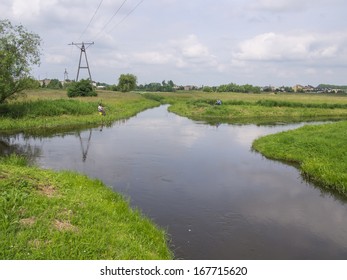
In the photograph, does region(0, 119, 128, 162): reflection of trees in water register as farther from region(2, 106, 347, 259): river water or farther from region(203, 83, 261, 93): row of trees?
region(203, 83, 261, 93): row of trees

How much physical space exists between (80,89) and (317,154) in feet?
166

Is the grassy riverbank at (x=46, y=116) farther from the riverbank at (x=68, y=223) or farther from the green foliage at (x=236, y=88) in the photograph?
the green foliage at (x=236, y=88)

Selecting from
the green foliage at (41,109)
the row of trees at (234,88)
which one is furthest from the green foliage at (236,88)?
the green foliage at (41,109)

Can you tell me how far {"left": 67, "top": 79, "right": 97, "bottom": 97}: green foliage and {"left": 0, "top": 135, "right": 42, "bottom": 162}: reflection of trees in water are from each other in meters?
37.2

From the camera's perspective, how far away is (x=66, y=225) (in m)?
8.11

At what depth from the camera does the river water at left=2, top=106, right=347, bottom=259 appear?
31.1 feet

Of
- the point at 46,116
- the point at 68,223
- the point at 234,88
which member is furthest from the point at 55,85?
the point at 68,223

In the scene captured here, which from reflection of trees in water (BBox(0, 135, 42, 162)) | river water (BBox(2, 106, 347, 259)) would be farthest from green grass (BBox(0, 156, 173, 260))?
reflection of trees in water (BBox(0, 135, 42, 162))

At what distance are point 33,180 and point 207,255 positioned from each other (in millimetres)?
5607

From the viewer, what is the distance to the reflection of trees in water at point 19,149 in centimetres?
1990

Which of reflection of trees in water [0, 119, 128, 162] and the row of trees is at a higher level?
the row of trees

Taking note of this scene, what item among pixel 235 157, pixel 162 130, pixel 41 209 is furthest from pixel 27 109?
pixel 41 209

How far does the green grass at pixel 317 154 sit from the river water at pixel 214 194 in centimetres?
64

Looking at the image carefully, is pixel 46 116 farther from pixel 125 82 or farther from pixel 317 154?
pixel 125 82
